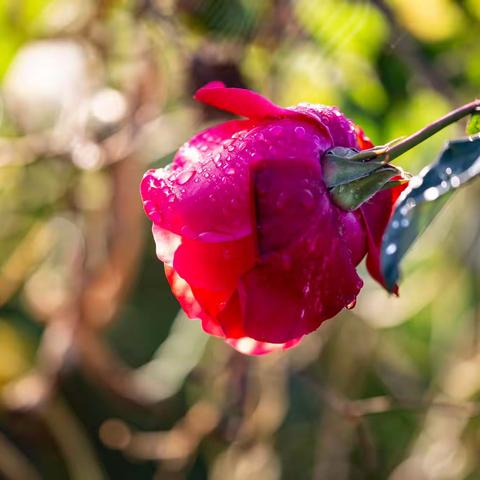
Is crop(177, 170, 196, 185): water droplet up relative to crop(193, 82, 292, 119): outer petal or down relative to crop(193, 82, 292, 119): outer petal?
down

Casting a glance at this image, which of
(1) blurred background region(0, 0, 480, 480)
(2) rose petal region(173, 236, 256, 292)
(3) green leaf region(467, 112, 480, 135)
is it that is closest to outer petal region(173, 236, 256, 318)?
(2) rose petal region(173, 236, 256, 292)

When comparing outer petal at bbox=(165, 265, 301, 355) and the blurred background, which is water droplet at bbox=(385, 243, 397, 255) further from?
the blurred background

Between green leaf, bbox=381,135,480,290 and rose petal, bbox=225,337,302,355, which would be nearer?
green leaf, bbox=381,135,480,290

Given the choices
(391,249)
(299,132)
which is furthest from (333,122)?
(391,249)

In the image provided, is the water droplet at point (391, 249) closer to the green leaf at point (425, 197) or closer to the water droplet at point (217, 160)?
the green leaf at point (425, 197)

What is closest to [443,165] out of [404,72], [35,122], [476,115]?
[476,115]

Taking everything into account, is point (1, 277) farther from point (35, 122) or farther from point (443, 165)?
point (443, 165)

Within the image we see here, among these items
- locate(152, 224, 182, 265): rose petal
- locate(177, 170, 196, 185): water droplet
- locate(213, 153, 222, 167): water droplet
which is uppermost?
locate(213, 153, 222, 167): water droplet
